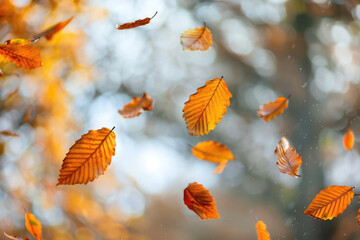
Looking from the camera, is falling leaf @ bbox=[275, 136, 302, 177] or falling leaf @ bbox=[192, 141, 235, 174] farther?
falling leaf @ bbox=[192, 141, 235, 174]

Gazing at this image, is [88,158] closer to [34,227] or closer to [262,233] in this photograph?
[34,227]

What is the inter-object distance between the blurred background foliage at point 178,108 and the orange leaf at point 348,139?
0.02 metres

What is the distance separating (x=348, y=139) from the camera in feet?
3.98

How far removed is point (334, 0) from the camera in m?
1.25

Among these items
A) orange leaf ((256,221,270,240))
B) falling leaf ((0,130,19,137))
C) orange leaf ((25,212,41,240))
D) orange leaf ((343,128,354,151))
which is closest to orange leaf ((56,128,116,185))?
orange leaf ((25,212,41,240))

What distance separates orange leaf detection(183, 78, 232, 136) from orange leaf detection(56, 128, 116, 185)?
142 mm

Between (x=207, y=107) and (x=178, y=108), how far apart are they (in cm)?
91

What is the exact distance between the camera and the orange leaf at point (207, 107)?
0.49 metres

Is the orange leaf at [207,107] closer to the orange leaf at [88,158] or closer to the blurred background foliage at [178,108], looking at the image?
the orange leaf at [88,158]

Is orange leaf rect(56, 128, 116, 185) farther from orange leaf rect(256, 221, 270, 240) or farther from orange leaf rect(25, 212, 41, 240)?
orange leaf rect(256, 221, 270, 240)

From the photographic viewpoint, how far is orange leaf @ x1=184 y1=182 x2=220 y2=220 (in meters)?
0.56

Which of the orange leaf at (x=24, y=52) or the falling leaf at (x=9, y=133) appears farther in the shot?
the falling leaf at (x=9, y=133)

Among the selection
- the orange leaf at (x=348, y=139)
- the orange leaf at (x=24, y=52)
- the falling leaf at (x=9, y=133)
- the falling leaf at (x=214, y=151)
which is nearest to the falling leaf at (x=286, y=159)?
the falling leaf at (x=214, y=151)

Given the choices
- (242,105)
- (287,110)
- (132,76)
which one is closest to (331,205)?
(287,110)
